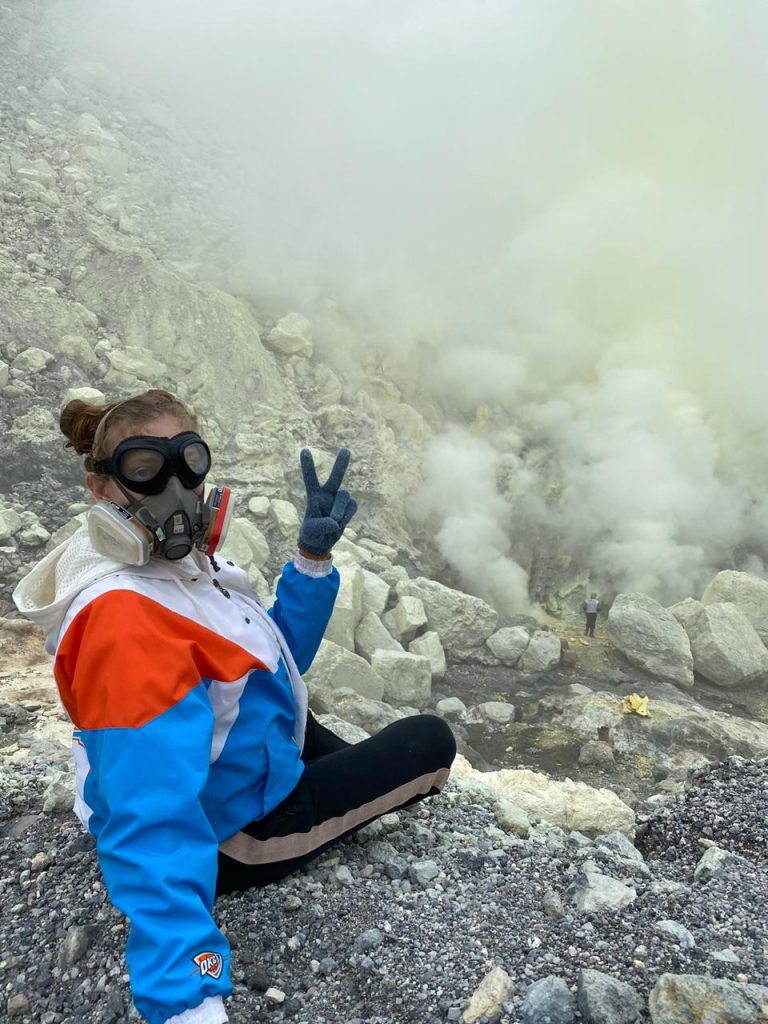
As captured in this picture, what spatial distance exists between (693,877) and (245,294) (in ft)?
32.4

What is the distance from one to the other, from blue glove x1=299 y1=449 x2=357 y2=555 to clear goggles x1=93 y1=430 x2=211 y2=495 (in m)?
0.52

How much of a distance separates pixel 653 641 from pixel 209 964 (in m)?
8.11

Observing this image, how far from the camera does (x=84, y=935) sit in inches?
72.0

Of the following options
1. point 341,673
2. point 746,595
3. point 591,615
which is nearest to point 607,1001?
point 341,673

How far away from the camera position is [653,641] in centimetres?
841

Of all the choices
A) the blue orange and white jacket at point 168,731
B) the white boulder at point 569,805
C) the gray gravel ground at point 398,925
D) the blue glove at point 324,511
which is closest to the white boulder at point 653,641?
the white boulder at point 569,805

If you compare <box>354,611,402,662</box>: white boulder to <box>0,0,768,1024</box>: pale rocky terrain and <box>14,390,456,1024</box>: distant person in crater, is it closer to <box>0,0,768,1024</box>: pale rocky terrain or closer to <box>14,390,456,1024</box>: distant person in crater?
<box>0,0,768,1024</box>: pale rocky terrain

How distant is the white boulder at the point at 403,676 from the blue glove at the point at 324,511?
443cm

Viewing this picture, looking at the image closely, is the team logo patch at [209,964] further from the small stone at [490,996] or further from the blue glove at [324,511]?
the blue glove at [324,511]

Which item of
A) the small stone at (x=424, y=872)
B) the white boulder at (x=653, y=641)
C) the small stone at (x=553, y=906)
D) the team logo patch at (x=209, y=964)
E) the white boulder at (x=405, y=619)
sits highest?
the team logo patch at (x=209, y=964)

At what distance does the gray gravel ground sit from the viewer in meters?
1.67

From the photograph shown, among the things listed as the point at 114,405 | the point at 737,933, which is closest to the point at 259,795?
the point at 114,405

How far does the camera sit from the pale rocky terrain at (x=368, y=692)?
68.9 inches

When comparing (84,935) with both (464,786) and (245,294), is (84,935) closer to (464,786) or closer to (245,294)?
(464,786)
